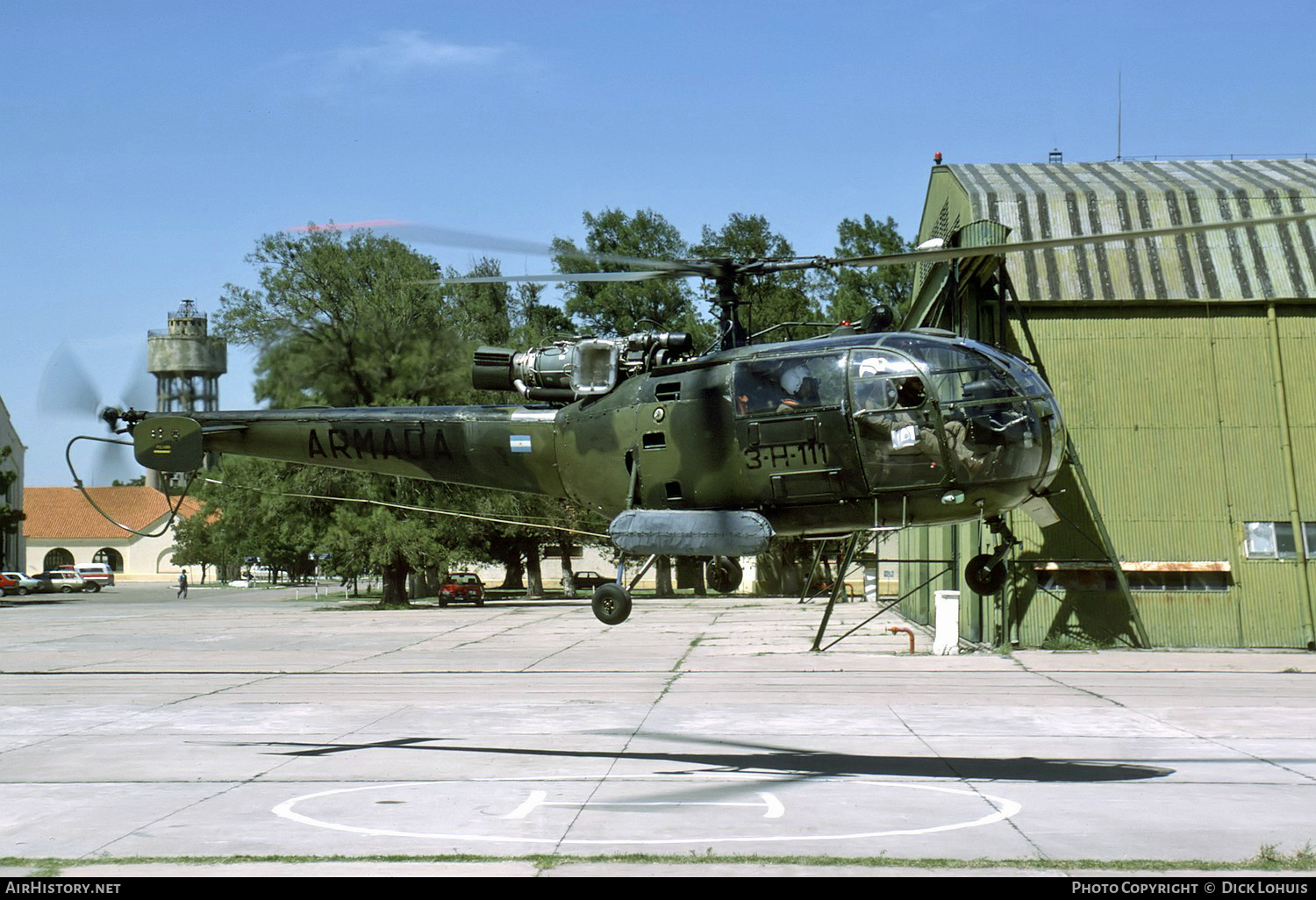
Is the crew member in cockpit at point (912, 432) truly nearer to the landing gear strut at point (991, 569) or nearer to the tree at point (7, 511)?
the landing gear strut at point (991, 569)

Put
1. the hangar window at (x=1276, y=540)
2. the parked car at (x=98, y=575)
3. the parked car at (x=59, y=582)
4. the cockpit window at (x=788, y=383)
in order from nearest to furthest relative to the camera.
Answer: the cockpit window at (x=788, y=383), the hangar window at (x=1276, y=540), the parked car at (x=59, y=582), the parked car at (x=98, y=575)

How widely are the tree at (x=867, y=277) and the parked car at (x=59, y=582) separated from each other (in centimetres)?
4947

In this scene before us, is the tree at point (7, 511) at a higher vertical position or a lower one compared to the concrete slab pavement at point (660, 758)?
higher

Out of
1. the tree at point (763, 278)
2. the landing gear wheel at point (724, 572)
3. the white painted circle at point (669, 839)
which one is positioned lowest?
the white painted circle at point (669, 839)

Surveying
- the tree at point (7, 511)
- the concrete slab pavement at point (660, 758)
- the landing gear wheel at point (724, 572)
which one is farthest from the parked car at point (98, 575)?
the landing gear wheel at point (724, 572)

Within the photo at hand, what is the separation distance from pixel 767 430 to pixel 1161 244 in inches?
732

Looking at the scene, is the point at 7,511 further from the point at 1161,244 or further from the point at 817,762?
the point at 817,762

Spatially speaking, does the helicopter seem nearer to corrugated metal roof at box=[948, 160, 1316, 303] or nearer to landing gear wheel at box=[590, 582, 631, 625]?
landing gear wheel at box=[590, 582, 631, 625]

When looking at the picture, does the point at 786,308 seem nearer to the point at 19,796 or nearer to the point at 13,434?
the point at 13,434

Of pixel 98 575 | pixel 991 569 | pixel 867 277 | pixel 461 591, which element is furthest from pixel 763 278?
pixel 991 569

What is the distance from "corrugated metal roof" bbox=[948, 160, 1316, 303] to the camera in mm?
26078

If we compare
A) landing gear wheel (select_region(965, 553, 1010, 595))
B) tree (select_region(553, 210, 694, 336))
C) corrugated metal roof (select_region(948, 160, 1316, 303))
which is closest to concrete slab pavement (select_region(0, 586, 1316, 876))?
→ landing gear wheel (select_region(965, 553, 1010, 595))

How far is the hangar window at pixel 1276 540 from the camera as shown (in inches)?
998

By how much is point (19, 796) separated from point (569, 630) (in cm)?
2466
